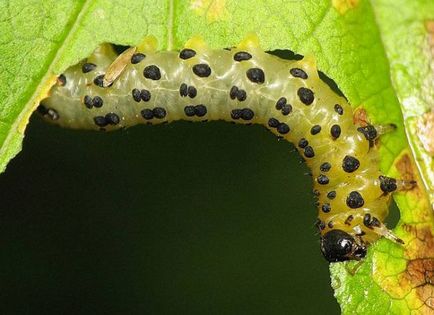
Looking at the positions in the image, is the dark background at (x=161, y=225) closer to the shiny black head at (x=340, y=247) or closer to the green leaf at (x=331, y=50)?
the shiny black head at (x=340, y=247)

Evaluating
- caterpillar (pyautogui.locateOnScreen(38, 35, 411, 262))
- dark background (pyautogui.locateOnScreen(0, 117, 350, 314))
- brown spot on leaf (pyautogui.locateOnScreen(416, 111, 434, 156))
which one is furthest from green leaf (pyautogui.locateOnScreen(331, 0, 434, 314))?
dark background (pyautogui.locateOnScreen(0, 117, 350, 314))

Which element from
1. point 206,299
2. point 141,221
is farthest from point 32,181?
point 206,299

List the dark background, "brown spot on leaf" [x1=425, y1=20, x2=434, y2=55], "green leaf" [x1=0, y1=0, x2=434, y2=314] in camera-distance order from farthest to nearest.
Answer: the dark background
"brown spot on leaf" [x1=425, y1=20, x2=434, y2=55]
"green leaf" [x1=0, y1=0, x2=434, y2=314]

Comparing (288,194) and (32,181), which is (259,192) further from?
(32,181)

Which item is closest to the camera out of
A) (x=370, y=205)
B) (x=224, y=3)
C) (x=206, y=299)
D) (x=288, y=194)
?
(x=224, y=3)

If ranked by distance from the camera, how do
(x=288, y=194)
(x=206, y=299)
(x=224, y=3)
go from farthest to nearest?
(x=206, y=299) < (x=288, y=194) < (x=224, y=3)

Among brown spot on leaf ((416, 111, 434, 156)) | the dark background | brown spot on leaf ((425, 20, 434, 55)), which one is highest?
brown spot on leaf ((425, 20, 434, 55))

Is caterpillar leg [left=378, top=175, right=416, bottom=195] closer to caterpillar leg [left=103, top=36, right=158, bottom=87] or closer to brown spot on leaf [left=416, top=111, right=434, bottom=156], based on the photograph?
brown spot on leaf [left=416, top=111, right=434, bottom=156]

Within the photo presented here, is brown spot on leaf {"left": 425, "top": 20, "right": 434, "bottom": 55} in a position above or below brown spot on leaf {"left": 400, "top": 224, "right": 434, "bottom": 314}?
above
